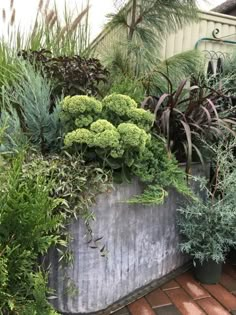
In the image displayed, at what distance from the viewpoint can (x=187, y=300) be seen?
1741 mm

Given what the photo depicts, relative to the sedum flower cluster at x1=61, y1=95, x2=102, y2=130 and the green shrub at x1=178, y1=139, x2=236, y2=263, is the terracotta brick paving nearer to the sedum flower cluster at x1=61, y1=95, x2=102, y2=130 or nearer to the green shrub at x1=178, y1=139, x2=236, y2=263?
the green shrub at x1=178, y1=139, x2=236, y2=263

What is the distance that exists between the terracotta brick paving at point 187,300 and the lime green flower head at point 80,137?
3.11 feet

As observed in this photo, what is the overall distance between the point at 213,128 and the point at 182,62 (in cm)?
104

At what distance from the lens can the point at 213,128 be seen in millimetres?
1925

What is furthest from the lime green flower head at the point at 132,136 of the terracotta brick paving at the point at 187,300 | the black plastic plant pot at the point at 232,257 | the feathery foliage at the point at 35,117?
the black plastic plant pot at the point at 232,257

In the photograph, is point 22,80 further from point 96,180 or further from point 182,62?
point 182,62

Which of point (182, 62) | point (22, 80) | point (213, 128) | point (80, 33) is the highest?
point (80, 33)

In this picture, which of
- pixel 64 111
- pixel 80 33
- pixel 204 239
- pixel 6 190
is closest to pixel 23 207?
pixel 6 190

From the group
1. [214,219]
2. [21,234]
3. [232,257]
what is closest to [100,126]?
[21,234]

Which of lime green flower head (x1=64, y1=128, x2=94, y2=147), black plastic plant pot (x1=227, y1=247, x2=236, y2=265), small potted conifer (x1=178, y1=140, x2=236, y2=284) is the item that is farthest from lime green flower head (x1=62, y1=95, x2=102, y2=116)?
black plastic plant pot (x1=227, y1=247, x2=236, y2=265)

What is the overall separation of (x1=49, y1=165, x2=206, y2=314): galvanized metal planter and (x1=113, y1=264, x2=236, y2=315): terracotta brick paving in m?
0.09

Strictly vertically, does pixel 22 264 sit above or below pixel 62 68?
below

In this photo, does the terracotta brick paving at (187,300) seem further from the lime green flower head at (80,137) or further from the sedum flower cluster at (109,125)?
the lime green flower head at (80,137)

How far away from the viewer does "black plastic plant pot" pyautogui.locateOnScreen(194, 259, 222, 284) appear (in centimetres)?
188
